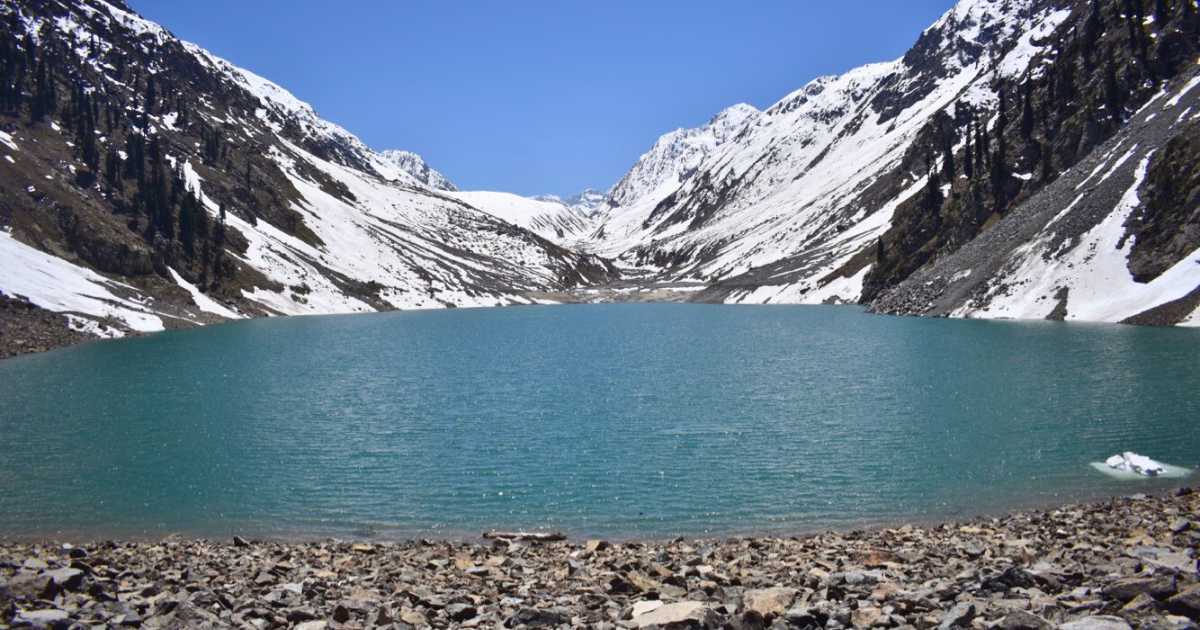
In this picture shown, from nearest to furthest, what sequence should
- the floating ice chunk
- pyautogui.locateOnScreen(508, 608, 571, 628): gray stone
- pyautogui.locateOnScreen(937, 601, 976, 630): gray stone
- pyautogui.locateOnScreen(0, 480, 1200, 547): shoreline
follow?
pyautogui.locateOnScreen(937, 601, 976, 630): gray stone
pyautogui.locateOnScreen(508, 608, 571, 628): gray stone
pyautogui.locateOnScreen(0, 480, 1200, 547): shoreline
the floating ice chunk

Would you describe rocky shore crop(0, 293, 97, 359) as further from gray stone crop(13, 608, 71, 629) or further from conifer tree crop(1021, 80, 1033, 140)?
conifer tree crop(1021, 80, 1033, 140)

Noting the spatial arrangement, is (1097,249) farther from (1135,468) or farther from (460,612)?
(460,612)

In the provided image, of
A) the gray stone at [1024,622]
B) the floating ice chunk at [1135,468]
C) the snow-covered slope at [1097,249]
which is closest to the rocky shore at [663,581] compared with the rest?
the gray stone at [1024,622]

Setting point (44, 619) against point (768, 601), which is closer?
point (44, 619)

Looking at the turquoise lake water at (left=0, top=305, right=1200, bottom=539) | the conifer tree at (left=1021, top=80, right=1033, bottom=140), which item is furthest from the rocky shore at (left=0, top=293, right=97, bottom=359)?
the conifer tree at (left=1021, top=80, right=1033, bottom=140)

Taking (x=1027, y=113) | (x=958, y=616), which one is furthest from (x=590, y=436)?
(x=1027, y=113)

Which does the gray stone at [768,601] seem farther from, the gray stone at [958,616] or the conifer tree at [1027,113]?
the conifer tree at [1027,113]

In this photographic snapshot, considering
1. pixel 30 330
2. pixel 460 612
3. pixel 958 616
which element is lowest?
pixel 460 612
